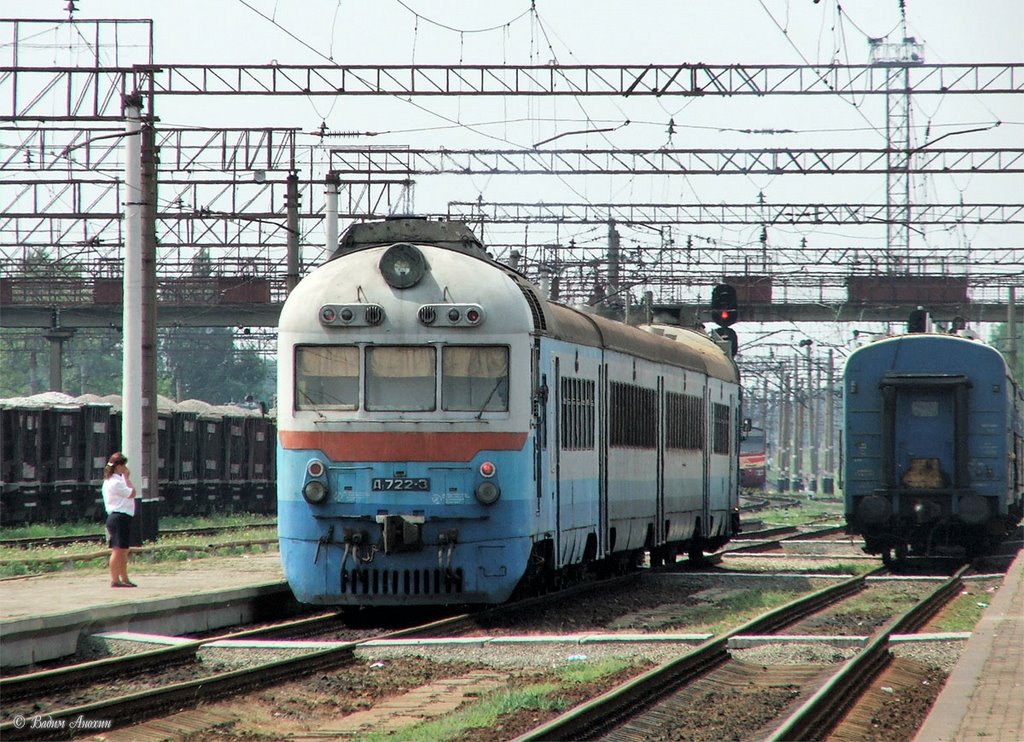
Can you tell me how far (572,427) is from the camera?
54.7 ft

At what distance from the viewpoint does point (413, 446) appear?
14.6 meters

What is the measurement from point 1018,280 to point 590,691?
178 feet

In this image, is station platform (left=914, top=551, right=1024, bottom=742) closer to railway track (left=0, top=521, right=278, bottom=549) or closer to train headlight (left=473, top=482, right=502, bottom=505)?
train headlight (left=473, top=482, right=502, bottom=505)

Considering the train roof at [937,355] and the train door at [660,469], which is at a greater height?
the train roof at [937,355]

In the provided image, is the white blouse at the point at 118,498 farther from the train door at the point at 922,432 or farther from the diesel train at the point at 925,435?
the train door at the point at 922,432

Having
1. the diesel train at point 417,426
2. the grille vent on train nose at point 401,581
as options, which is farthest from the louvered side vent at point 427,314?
the grille vent on train nose at point 401,581

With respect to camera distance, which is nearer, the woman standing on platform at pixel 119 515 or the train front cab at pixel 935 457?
Answer: the woman standing on platform at pixel 119 515

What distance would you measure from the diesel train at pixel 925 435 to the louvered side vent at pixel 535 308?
9.44 meters

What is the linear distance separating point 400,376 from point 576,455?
269cm

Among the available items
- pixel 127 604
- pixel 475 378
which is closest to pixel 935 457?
pixel 475 378

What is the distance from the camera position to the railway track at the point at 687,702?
9.20 m

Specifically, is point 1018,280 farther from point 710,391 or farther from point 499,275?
point 499,275

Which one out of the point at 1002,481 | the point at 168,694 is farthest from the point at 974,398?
the point at 168,694

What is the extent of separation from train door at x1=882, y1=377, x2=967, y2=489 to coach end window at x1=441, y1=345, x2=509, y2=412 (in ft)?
33.5
